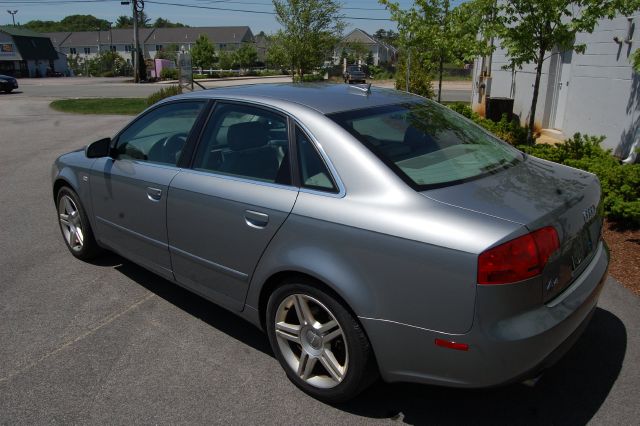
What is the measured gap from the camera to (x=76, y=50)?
354 feet

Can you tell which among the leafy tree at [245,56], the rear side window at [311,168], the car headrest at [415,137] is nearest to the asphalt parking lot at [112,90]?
the car headrest at [415,137]

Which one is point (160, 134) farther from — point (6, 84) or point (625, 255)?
point (6, 84)

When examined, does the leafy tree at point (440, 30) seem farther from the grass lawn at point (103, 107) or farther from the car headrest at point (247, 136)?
the grass lawn at point (103, 107)

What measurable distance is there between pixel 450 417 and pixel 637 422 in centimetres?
93

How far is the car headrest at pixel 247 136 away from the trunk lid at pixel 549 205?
1210 millimetres

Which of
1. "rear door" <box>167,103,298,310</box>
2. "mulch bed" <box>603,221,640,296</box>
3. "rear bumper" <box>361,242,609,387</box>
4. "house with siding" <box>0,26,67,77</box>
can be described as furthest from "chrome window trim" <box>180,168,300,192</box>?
"house with siding" <box>0,26,67,77</box>

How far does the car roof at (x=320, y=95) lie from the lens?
128 inches

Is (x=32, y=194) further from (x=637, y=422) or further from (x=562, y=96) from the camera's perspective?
(x=562, y=96)

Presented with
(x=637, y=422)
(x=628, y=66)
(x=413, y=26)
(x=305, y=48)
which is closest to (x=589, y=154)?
(x=628, y=66)

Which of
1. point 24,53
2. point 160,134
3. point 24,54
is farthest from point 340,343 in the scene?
point 24,53

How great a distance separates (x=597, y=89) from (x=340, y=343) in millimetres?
8709

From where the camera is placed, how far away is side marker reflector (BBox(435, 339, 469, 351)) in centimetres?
237

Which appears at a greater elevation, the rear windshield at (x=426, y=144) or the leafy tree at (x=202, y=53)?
the leafy tree at (x=202, y=53)

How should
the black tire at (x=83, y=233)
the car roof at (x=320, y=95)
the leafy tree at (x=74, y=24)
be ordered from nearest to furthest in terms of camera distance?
the car roof at (x=320, y=95) → the black tire at (x=83, y=233) → the leafy tree at (x=74, y=24)
